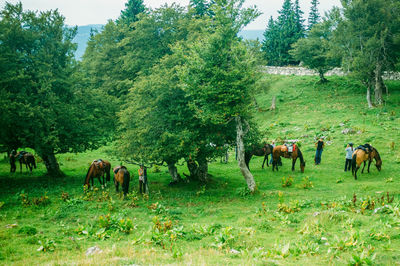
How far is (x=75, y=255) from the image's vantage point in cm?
867

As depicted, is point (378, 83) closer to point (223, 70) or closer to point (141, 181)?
point (223, 70)

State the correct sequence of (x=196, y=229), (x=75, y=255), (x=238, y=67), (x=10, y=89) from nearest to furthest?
(x=75, y=255), (x=196, y=229), (x=238, y=67), (x=10, y=89)

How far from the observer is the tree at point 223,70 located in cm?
1562

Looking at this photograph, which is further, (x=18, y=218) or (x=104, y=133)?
(x=104, y=133)

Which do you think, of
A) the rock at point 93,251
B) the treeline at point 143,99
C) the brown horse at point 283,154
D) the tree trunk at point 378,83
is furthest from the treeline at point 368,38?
the rock at point 93,251

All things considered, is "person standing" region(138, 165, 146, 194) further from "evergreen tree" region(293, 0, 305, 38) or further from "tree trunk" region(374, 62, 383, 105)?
"evergreen tree" region(293, 0, 305, 38)

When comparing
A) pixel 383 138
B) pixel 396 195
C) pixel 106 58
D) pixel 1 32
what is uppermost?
pixel 106 58

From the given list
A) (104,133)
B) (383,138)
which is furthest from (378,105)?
(104,133)

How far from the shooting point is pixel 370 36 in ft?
111

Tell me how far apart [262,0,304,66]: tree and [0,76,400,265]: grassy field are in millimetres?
44045

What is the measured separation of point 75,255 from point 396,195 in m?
14.4

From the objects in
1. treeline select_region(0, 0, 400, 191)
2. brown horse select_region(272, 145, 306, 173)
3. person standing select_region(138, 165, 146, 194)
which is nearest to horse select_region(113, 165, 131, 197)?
person standing select_region(138, 165, 146, 194)

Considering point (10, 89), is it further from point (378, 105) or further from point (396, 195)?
point (378, 105)

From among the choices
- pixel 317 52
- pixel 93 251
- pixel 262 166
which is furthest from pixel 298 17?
pixel 93 251
